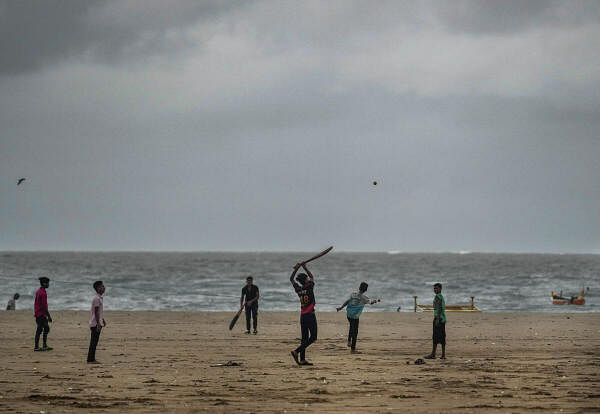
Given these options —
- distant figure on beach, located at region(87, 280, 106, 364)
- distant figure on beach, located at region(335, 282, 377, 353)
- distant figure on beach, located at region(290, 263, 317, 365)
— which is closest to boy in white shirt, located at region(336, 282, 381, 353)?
distant figure on beach, located at region(335, 282, 377, 353)

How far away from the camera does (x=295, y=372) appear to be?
14.8 metres

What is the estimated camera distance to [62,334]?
23.2m

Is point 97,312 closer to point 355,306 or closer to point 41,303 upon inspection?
point 41,303

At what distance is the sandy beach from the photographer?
11.4 meters

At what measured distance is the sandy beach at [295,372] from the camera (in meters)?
11.4

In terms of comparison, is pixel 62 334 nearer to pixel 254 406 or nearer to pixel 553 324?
pixel 254 406

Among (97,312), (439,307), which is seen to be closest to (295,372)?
(439,307)

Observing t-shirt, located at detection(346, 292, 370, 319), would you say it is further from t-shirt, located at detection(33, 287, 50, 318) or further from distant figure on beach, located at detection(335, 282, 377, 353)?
t-shirt, located at detection(33, 287, 50, 318)

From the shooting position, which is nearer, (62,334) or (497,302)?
(62,334)

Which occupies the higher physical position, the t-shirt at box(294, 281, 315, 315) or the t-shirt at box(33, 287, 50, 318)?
the t-shirt at box(294, 281, 315, 315)

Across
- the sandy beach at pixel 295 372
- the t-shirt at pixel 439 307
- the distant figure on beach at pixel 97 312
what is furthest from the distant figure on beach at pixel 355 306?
the distant figure on beach at pixel 97 312

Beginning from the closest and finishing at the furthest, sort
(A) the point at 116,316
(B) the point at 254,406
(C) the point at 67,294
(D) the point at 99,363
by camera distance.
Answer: (B) the point at 254,406 < (D) the point at 99,363 < (A) the point at 116,316 < (C) the point at 67,294

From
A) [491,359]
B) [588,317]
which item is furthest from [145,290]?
[491,359]

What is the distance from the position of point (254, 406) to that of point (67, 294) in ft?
157
